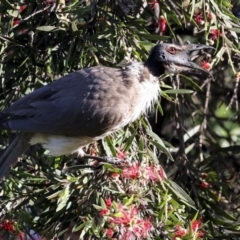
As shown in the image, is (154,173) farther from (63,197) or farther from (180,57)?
(180,57)

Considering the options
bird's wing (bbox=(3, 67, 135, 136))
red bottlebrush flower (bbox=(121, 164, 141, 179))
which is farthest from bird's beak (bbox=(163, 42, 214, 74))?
red bottlebrush flower (bbox=(121, 164, 141, 179))

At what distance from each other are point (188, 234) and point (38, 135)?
1.05 m

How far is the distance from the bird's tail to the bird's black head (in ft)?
2.17

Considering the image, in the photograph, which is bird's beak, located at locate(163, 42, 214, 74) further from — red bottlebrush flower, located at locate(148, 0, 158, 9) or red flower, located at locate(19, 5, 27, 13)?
red flower, located at locate(19, 5, 27, 13)

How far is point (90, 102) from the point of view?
11.5 ft

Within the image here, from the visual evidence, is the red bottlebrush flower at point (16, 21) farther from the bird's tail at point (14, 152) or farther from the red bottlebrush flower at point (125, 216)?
the red bottlebrush flower at point (125, 216)

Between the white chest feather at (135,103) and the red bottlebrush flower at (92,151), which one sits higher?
the white chest feather at (135,103)

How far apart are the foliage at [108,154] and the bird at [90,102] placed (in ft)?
0.21

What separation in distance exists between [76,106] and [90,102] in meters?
0.07

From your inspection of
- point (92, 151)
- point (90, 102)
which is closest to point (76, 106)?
point (90, 102)

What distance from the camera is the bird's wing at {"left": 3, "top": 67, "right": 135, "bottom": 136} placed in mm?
3467

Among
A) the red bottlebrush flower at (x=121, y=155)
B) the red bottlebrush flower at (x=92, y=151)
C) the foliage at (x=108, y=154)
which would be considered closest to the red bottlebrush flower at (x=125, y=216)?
the foliage at (x=108, y=154)

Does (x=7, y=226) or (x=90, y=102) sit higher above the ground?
(x=90, y=102)

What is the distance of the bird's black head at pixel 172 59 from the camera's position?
3.59 m
